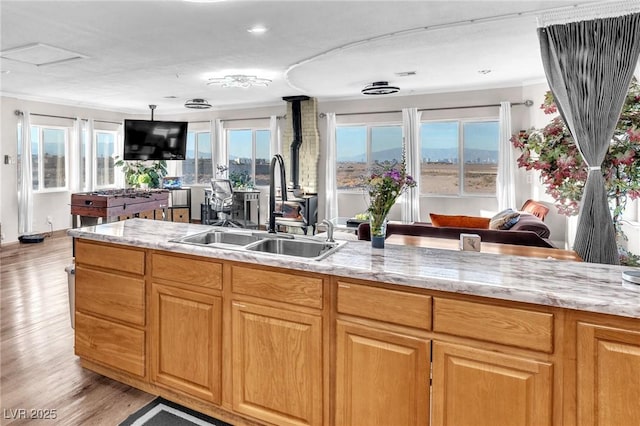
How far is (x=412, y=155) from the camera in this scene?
22.2ft

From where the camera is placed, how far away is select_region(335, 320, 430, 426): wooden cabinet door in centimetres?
154

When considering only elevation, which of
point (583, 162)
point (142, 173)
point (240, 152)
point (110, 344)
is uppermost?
point (240, 152)

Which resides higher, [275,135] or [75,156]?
[275,135]

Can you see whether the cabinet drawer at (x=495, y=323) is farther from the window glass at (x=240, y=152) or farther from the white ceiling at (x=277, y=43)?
the window glass at (x=240, y=152)

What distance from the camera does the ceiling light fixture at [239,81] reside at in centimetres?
553

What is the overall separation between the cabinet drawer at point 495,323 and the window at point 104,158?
8622 mm

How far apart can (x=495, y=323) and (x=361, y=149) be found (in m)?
6.35

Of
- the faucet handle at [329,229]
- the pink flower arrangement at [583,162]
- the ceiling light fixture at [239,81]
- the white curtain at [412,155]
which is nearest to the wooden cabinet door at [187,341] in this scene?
the faucet handle at [329,229]

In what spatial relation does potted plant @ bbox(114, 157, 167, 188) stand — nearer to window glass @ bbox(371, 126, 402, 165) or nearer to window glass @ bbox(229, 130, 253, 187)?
window glass @ bbox(229, 130, 253, 187)

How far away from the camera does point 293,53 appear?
4.39 metres

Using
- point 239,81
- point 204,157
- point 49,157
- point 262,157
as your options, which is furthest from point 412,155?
point 49,157

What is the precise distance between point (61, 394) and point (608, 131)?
12.0 feet

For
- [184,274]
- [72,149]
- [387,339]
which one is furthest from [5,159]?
[387,339]

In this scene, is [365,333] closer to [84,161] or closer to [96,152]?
[84,161]
